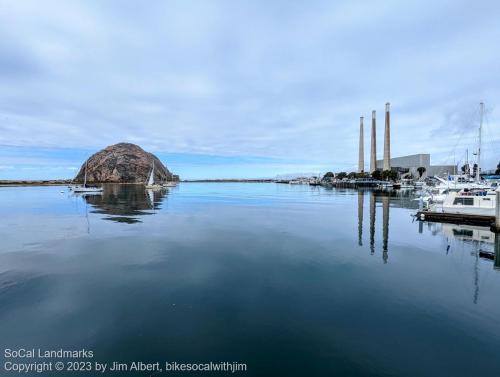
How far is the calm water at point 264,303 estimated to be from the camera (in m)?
11.0

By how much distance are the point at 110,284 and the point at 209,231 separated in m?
19.5

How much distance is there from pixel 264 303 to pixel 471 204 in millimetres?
46320

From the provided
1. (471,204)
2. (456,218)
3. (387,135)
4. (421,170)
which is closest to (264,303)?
(456,218)

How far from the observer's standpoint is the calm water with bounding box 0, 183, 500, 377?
10953 mm

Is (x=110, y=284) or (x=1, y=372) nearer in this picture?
(x=1, y=372)

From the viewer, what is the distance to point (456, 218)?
148 feet

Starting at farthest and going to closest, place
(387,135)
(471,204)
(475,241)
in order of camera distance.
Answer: (387,135)
(471,204)
(475,241)

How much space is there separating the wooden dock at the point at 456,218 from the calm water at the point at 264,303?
16.6 m

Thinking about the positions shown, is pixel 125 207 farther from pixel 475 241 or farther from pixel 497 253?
pixel 497 253

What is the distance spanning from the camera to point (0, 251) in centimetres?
2628

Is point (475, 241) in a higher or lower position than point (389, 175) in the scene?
lower

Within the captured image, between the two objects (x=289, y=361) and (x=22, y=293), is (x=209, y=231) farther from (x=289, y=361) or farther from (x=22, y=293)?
(x=289, y=361)

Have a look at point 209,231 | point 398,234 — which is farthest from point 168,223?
point 398,234

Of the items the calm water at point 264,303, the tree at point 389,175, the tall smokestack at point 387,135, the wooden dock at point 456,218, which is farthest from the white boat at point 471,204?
the tree at point 389,175
